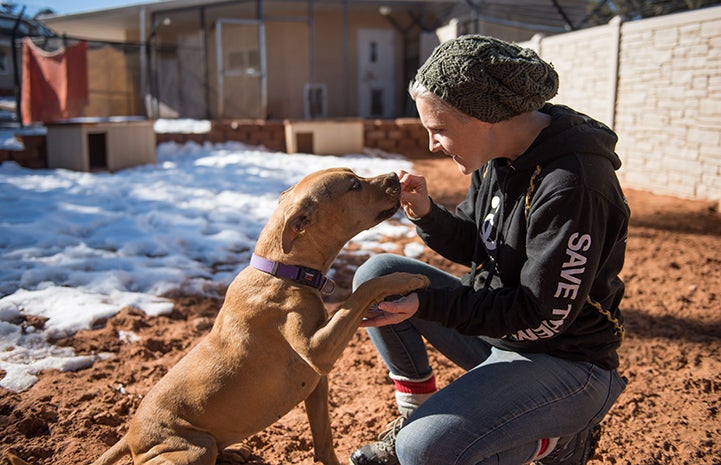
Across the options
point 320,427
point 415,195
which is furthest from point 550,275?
point 320,427

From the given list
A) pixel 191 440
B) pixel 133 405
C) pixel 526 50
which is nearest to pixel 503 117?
pixel 526 50

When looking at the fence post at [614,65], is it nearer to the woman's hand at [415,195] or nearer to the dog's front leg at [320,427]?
the woman's hand at [415,195]

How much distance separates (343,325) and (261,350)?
0.44 metres

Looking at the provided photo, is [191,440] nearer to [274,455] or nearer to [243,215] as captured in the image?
[274,455]

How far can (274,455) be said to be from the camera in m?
3.08

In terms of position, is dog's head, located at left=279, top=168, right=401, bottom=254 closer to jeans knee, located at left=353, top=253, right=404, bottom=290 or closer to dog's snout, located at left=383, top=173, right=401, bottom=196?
dog's snout, located at left=383, top=173, right=401, bottom=196

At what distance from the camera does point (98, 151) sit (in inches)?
444

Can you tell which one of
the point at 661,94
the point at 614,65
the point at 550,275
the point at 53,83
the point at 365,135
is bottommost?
the point at 550,275

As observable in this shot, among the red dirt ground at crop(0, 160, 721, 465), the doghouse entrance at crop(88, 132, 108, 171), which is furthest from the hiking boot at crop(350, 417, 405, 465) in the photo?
the doghouse entrance at crop(88, 132, 108, 171)

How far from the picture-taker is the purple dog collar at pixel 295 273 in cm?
Answer: 259

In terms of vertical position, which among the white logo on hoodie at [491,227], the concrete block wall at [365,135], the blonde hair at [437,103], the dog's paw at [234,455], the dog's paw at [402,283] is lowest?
the dog's paw at [234,455]

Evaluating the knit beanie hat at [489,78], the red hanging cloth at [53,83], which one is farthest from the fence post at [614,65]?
the red hanging cloth at [53,83]

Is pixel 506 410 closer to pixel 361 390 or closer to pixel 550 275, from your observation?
pixel 550 275

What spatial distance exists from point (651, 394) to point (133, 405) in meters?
2.96
